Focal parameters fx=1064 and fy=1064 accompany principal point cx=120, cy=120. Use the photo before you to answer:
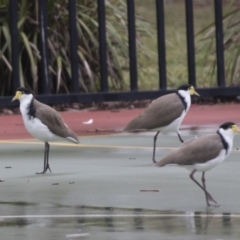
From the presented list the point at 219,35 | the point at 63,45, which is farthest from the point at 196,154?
the point at 63,45

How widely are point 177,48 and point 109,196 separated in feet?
73.5

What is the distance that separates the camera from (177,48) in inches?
1241

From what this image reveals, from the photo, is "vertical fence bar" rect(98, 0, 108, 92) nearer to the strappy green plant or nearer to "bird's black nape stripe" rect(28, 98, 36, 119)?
the strappy green plant

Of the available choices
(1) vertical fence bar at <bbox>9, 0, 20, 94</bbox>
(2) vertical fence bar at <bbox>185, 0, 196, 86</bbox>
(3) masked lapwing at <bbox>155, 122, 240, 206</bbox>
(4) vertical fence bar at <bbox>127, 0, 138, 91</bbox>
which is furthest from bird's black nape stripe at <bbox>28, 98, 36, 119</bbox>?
(2) vertical fence bar at <bbox>185, 0, 196, 86</bbox>

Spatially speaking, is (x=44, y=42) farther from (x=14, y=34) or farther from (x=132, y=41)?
(x=132, y=41)

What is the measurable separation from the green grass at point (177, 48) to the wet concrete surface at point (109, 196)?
734 centimetres

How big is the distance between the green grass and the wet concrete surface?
24.1 feet

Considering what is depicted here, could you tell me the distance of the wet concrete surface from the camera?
7758 millimetres

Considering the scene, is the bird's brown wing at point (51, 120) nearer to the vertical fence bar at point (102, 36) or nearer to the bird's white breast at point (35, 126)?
the bird's white breast at point (35, 126)

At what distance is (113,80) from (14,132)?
15.0ft

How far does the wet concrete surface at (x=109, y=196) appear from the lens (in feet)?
25.5

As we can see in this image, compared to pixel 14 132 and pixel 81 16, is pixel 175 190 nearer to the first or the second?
pixel 14 132

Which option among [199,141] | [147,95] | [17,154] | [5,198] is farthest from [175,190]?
[147,95]

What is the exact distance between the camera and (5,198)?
940 cm
